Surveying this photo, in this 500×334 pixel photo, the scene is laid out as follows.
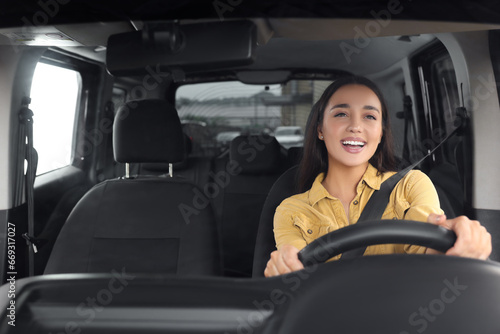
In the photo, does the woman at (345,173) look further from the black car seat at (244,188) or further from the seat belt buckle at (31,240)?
the black car seat at (244,188)

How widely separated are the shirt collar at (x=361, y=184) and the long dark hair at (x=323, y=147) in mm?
34

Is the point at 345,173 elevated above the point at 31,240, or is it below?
above

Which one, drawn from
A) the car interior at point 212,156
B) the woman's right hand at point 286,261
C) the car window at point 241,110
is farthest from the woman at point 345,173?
the car window at point 241,110

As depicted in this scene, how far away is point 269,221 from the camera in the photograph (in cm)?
151

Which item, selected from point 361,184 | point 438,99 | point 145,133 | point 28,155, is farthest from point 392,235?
point 438,99

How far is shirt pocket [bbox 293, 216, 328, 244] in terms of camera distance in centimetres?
136

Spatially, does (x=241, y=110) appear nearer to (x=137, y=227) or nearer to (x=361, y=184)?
(x=137, y=227)

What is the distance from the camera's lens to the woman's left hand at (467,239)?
0.80 meters

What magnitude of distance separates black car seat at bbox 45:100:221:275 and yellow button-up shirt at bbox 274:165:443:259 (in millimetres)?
418

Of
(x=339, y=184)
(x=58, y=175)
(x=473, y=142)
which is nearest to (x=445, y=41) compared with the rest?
(x=473, y=142)

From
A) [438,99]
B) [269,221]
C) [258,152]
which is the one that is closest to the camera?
[269,221]

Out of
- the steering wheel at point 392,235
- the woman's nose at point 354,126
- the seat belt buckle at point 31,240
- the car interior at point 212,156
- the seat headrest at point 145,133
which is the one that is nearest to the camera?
the car interior at point 212,156

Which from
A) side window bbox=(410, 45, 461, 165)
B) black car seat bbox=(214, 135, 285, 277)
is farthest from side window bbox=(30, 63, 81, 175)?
side window bbox=(410, 45, 461, 165)

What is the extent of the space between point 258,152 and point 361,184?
1415 mm
